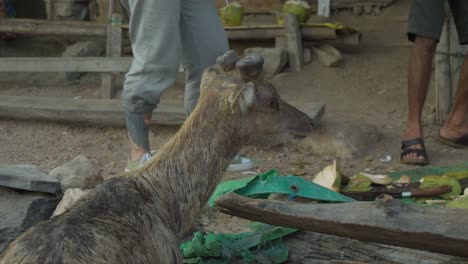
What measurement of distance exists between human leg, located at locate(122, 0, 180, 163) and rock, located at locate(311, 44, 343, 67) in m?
4.47

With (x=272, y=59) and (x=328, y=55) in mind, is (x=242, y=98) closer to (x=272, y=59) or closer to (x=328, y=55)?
(x=272, y=59)

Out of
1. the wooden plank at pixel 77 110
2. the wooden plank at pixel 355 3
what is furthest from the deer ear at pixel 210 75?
the wooden plank at pixel 355 3

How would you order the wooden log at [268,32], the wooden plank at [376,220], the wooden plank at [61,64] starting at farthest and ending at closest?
the wooden log at [268,32]
the wooden plank at [61,64]
the wooden plank at [376,220]

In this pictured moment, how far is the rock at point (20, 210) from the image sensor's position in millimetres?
4773

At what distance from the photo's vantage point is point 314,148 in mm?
7547

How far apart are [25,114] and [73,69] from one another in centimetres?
115

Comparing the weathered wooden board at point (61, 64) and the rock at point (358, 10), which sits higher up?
the rock at point (358, 10)

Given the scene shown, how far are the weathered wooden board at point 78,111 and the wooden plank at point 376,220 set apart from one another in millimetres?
3791

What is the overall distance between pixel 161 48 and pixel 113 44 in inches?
178

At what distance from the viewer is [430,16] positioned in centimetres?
672

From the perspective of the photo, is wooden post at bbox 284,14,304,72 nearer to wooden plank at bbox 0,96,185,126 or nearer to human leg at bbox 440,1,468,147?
wooden plank at bbox 0,96,185,126

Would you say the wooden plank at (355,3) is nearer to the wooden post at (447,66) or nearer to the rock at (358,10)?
the rock at (358,10)

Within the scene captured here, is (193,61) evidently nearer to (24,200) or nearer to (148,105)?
(148,105)

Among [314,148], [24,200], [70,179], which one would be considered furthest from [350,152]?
[24,200]
